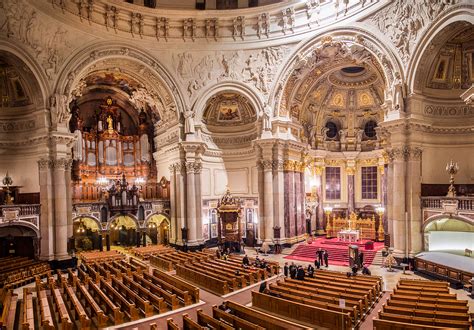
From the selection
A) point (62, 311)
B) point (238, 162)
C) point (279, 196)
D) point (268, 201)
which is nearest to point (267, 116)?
point (238, 162)

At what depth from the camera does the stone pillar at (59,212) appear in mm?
20953

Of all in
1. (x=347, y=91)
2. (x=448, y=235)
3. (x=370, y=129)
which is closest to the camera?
(x=448, y=235)

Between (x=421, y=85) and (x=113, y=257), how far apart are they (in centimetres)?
2122

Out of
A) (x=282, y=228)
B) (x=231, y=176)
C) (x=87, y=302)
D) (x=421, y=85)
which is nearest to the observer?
(x=87, y=302)

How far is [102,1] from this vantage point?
21891 millimetres

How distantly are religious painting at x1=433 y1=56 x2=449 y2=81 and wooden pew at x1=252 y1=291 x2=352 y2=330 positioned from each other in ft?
49.6

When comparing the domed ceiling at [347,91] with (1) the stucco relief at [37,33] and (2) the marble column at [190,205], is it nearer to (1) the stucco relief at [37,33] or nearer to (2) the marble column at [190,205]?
(2) the marble column at [190,205]

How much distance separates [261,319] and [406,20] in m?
16.8

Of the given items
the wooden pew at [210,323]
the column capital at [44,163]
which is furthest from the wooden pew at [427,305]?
the column capital at [44,163]

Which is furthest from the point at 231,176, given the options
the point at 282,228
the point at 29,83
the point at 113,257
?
the point at 29,83

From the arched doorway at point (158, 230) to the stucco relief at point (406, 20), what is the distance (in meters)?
20.2

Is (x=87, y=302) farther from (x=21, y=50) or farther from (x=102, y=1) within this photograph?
(x=102, y=1)

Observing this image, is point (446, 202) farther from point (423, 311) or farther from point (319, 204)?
point (319, 204)

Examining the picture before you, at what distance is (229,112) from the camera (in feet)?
93.9
